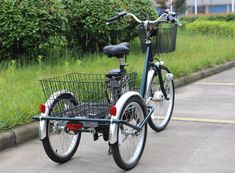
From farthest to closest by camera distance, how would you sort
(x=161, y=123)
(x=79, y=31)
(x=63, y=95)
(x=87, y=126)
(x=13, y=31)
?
(x=79, y=31)
(x=13, y=31)
(x=161, y=123)
(x=63, y=95)
(x=87, y=126)

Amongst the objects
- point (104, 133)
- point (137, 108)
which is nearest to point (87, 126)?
point (104, 133)

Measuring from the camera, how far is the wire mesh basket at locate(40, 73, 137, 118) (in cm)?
466

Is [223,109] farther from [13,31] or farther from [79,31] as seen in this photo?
[79,31]

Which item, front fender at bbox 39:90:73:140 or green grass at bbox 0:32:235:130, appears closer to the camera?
front fender at bbox 39:90:73:140

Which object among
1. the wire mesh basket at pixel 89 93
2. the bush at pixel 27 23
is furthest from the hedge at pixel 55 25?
the wire mesh basket at pixel 89 93

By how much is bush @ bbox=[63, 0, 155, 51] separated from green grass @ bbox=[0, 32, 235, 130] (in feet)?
1.81

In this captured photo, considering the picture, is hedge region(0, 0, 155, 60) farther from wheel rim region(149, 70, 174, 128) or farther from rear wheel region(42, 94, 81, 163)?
rear wheel region(42, 94, 81, 163)

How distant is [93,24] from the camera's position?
11219mm

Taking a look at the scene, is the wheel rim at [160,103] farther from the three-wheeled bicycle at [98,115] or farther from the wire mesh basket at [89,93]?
the wire mesh basket at [89,93]

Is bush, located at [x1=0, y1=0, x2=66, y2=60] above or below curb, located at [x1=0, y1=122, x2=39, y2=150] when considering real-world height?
above

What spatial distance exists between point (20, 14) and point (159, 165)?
5.56m

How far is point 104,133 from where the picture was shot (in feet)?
15.5

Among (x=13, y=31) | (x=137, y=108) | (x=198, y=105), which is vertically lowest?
(x=198, y=105)

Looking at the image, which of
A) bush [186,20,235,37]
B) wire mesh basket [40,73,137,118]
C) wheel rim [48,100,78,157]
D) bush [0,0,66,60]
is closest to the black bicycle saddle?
wire mesh basket [40,73,137,118]
